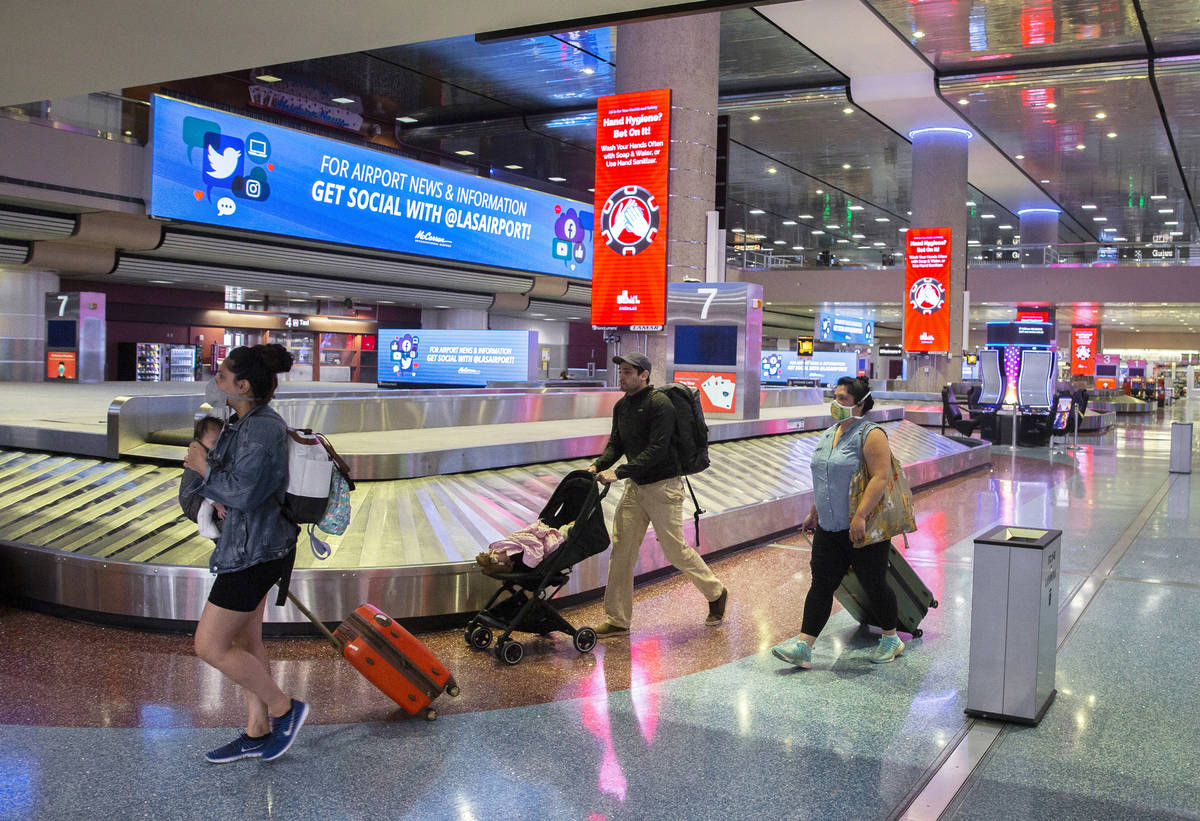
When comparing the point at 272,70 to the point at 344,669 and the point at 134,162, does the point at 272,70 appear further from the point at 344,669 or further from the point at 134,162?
the point at 344,669

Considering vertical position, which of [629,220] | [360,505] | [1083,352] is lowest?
[360,505]

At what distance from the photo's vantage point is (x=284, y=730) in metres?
3.69

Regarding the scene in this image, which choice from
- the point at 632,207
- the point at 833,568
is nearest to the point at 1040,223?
the point at 632,207

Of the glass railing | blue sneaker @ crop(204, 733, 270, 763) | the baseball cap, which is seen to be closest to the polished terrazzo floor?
blue sneaker @ crop(204, 733, 270, 763)

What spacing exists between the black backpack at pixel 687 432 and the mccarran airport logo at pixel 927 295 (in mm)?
21477

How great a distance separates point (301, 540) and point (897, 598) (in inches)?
131

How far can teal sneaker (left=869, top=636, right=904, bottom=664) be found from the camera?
5.03m

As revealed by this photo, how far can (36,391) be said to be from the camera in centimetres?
1530

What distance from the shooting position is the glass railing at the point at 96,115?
45.9ft

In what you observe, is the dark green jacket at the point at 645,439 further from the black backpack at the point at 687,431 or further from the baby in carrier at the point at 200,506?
the baby in carrier at the point at 200,506

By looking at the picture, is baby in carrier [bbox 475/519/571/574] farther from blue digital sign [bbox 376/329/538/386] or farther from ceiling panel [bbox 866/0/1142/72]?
ceiling panel [bbox 866/0/1142/72]

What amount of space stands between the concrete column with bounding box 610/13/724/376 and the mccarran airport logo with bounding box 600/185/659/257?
0.90 feet

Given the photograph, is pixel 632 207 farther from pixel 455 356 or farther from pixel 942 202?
pixel 942 202

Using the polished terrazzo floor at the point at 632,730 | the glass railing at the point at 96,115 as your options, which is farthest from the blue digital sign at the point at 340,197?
the polished terrazzo floor at the point at 632,730
